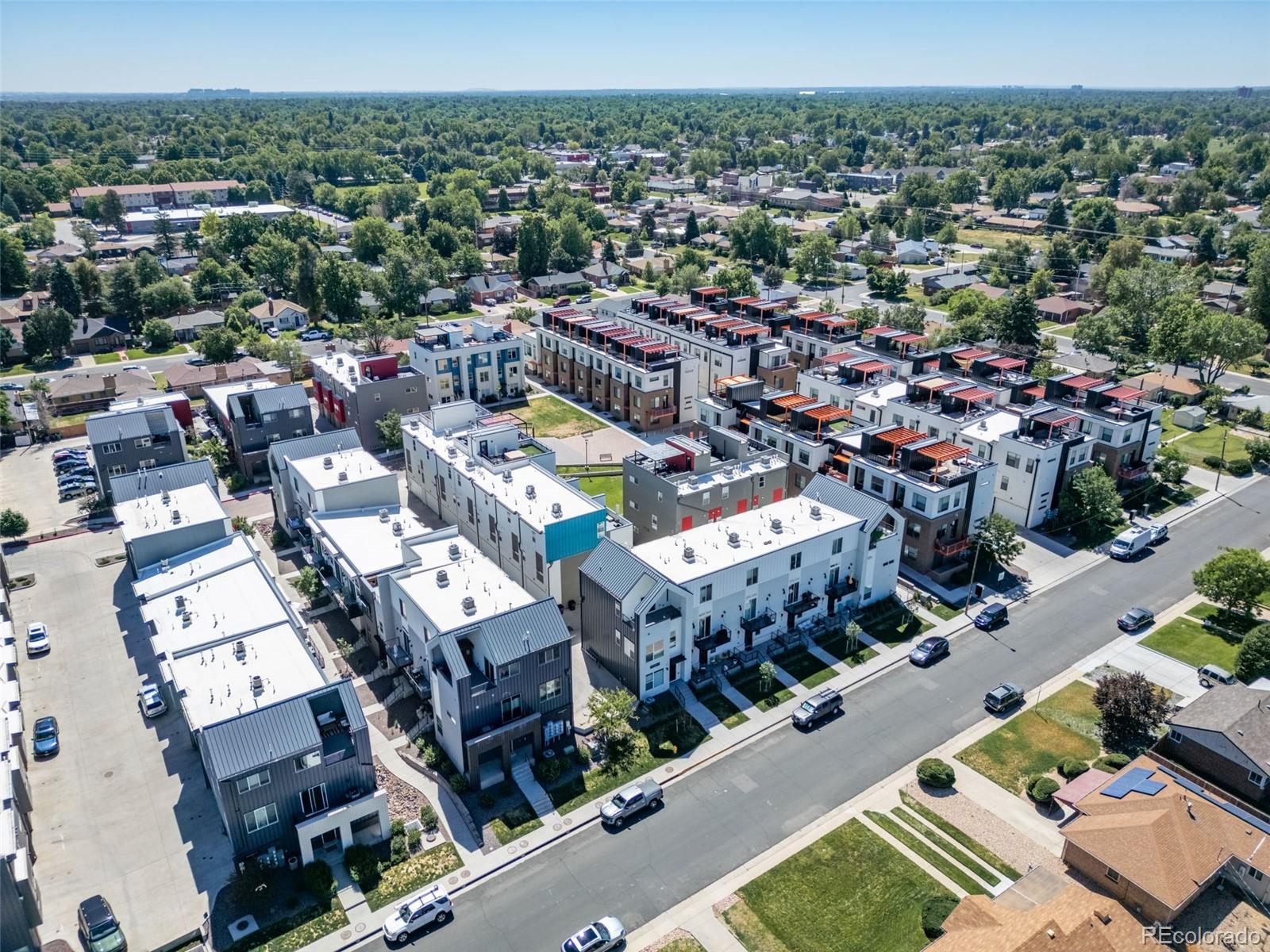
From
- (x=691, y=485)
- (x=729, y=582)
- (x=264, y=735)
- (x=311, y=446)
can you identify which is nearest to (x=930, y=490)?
(x=691, y=485)

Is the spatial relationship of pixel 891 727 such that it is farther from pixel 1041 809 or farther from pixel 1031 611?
pixel 1031 611

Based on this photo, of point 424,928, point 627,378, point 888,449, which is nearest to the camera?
point 424,928

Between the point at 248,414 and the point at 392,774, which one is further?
the point at 248,414

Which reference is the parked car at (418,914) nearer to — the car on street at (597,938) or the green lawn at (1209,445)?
the car on street at (597,938)

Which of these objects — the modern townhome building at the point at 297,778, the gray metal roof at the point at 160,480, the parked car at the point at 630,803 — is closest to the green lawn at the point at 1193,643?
the parked car at the point at 630,803

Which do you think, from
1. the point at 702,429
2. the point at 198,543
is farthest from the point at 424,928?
the point at 702,429

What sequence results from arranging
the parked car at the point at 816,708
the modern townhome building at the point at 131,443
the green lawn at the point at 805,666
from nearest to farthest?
the parked car at the point at 816,708
the green lawn at the point at 805,666
the modern townhome building at the point at 131,443

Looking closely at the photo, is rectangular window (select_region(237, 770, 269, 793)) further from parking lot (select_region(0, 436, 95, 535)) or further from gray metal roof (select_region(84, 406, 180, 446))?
parking lot (select_region(0, 436, 95, 535))
